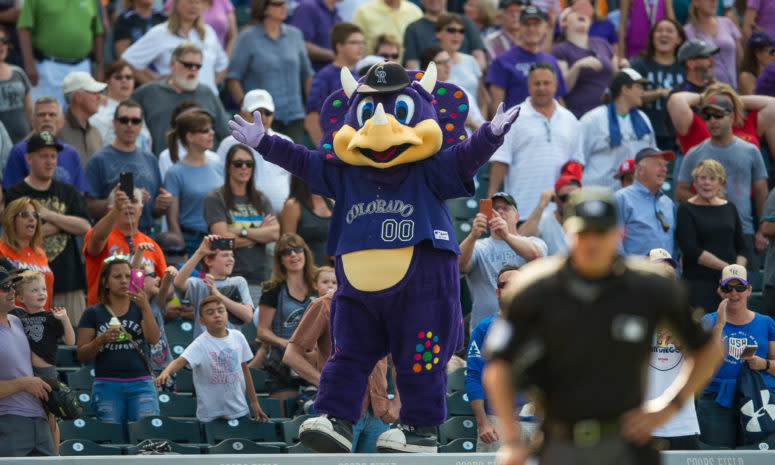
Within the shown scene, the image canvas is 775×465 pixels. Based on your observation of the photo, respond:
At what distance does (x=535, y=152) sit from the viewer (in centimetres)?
923

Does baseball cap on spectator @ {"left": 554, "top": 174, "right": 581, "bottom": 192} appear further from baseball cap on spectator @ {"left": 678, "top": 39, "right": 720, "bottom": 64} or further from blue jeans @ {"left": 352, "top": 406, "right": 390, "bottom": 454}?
blue jeans @ {"left": 352, "top": 406, "right": 390, "bottom": 454}

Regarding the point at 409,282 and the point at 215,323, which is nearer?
the point at 409,282

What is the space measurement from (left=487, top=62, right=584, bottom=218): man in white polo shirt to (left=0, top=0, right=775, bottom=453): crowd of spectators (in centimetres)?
2

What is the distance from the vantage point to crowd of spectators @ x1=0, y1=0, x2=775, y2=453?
763cm

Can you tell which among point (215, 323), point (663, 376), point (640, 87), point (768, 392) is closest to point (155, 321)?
point (215, 323)

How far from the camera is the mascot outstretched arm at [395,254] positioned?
5500 millimetres

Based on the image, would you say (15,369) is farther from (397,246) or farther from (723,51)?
(723,51)

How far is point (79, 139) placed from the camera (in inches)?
364

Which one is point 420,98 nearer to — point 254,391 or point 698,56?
point 254,391

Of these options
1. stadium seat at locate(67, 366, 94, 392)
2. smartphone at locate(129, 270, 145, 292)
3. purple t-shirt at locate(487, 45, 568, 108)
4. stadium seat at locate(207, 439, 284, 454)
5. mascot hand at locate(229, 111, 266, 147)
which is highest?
purple t-shirt at locate(487, 45, 568, 108)

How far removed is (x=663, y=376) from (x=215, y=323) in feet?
8.89

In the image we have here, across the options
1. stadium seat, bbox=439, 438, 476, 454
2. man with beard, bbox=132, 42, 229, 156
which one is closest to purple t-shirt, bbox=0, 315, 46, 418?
stadium seat, bbox=439, 438, 476, 454

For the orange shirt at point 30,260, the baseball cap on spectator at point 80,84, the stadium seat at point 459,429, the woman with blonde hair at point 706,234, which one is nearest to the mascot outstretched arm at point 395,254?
the stadium seat at point 459,429

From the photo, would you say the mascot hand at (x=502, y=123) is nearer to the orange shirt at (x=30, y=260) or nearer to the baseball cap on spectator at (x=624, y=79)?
the orange shirt at (x=30, y=260)
